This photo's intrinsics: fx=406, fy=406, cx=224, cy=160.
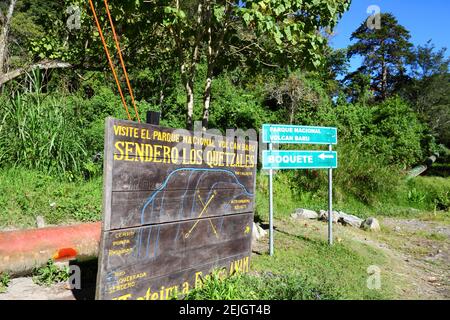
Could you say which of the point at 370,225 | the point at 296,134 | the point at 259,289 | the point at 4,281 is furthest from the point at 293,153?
the point at 4,281

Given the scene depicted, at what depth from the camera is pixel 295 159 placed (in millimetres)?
6457

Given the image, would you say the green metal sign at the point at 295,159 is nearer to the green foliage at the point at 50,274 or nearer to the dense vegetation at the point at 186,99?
the dense vegetation at the point at 186,99

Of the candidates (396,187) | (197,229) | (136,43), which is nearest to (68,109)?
(136,43)

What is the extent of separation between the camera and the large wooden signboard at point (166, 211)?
3.28m

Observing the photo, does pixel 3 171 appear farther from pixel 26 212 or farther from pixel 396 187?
pixel 396 187

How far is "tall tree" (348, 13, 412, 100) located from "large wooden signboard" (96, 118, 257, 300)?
33.7 m

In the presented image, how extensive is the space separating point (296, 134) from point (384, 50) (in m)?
33.6

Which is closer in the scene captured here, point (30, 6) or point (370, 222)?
point (370, 222)

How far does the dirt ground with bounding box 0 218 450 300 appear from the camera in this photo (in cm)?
432

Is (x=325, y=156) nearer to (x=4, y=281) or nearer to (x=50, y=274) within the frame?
(x=50, y=274)

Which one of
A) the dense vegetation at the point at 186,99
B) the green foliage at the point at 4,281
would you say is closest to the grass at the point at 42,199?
the dense vegetation at the point at 186,99

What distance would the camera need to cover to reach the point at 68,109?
8.71 meters

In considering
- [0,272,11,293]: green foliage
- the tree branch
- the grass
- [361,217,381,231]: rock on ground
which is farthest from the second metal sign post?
the tree branch

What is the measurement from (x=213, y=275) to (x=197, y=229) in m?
0.56
